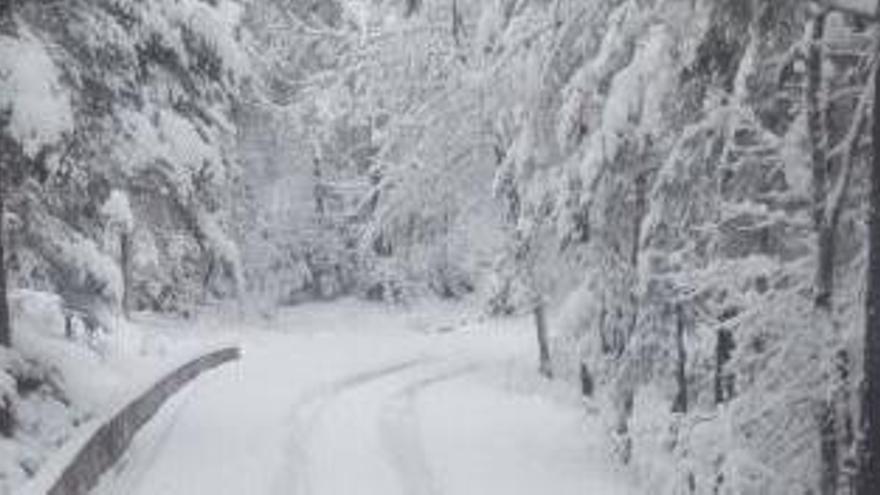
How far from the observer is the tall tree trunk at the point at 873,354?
1135cm

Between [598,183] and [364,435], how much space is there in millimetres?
6466

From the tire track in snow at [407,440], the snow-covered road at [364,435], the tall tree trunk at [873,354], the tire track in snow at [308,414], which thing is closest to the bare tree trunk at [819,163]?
the tall tree trunk at [873,354]

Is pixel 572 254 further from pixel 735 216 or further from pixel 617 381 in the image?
pixel 735 216

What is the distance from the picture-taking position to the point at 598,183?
1769 cm

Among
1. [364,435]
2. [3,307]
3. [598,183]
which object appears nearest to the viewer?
[598,183]

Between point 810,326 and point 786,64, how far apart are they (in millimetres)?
1913

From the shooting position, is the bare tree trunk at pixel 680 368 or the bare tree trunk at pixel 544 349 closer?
the bare tree trunk at pixel 680 368

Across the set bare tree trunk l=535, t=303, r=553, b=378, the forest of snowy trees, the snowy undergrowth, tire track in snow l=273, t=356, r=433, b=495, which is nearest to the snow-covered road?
tire track in snow l=273, t=356, r=433, b=495

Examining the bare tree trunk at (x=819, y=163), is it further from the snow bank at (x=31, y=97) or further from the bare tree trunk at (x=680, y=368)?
the snow bank at (x=31, y=97)

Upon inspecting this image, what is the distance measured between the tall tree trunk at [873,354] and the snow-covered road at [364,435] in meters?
6.69

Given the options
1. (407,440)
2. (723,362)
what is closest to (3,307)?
(407,440)

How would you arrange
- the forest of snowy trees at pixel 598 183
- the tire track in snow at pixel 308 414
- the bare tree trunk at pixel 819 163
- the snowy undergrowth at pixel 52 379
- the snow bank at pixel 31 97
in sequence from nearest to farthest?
the bare tree trunk at pixel 819 163 < the forest of snowy trees at pixel 598 183 < the snow bank at pixel 31 97 < the tire track in snow at pixel 308 414 < the snowy undergrowth at pixel 52 379

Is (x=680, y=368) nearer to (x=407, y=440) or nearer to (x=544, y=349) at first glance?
(x=407, y=440)

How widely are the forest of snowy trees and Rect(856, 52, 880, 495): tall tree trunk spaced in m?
0.02
